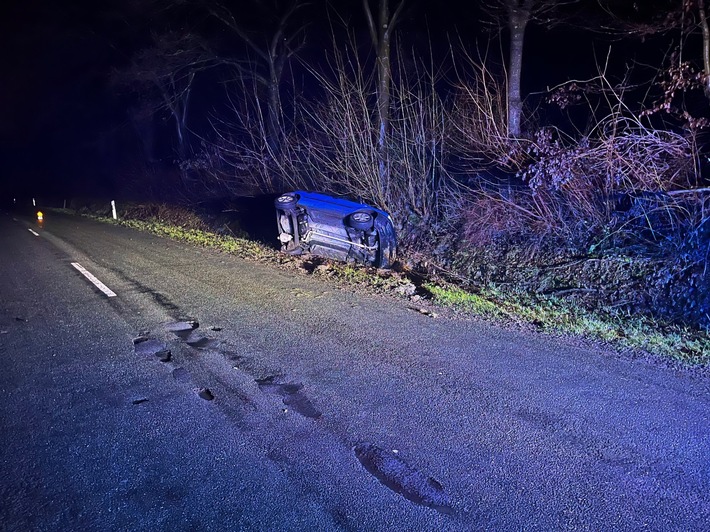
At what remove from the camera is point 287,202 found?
34.2 ft

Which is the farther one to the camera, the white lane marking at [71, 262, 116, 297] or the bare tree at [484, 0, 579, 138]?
the bare tree at [484, 0, 579, 138]

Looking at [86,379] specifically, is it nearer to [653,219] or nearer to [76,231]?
[653,219]

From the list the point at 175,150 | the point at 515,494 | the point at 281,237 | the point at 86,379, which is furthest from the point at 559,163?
the point at 175,150

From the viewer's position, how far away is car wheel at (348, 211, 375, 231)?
979 centimetres

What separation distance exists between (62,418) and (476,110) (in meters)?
10.1

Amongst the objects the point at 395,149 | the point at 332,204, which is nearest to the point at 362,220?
the point at 332,204

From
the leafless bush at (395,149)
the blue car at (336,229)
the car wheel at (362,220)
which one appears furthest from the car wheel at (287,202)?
the leafless bush at (395,149)

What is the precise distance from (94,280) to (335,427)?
23.0 ft

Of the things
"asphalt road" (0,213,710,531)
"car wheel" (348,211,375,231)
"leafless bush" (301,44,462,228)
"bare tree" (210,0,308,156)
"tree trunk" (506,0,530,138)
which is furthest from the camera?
"bare tree" (210,0,308,156)

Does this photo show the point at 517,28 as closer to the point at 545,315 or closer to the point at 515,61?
the point at 515,61

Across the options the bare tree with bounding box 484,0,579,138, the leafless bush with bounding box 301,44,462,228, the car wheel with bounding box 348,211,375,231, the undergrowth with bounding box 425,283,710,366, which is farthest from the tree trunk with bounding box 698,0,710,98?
the car wheel with bounding box 348,211,375,231

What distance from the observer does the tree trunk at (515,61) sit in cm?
1070

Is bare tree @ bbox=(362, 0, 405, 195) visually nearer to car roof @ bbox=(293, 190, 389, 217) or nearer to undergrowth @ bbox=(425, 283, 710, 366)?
car roof @ bbox=(293, 190, 389, 217)

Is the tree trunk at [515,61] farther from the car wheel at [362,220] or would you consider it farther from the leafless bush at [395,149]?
the car wheel at [362,220]
